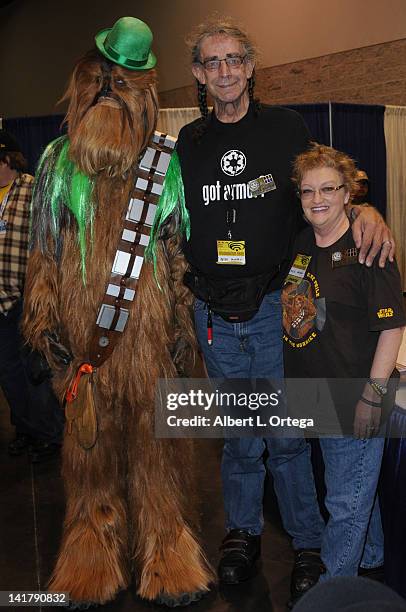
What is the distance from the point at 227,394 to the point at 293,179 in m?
0.79

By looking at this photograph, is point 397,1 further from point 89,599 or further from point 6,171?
point 89,599

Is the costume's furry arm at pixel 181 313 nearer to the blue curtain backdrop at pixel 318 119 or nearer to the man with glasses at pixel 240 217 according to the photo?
the man with glasses at pixel 240 217

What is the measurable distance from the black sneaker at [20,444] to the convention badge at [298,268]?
8.53ft

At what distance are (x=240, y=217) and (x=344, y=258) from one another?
435mm

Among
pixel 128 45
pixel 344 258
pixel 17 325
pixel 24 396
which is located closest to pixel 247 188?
pixel 344 258

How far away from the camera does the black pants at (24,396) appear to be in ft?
13.1

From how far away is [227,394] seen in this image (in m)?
2.43


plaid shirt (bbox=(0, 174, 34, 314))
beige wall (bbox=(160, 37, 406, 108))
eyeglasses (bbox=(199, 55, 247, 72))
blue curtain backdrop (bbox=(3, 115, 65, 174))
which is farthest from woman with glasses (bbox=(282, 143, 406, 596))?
beige wall (bbox=(160, 37, 406, 108))

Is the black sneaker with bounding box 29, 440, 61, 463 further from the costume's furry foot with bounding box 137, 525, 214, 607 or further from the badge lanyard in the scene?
the costume's furry foot with bounding box 137, 525, 214, 607

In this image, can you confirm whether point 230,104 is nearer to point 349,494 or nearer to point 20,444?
point 349,494

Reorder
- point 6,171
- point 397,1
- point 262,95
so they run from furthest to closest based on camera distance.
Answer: point 262,95
point 397,1
point 6,171

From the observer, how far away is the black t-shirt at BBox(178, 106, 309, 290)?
2.28 metres

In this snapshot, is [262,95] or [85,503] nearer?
[85,503]

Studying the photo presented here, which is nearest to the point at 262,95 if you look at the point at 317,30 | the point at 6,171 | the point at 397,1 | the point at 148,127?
the point at 317,30
